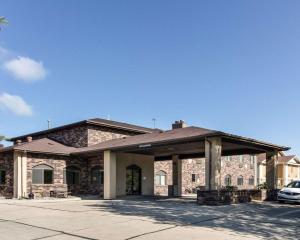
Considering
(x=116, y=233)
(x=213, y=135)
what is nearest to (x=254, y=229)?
(x=116, y=233)

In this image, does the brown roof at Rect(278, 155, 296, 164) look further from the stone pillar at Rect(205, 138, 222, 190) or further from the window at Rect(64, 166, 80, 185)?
the stone pillar at Rect(205, 138, 222, 190)

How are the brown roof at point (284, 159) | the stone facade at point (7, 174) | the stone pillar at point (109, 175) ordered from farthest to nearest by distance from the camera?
the brown roof at point (284, 159)
the stone facade at point (7, 174)
the stone pillar at point (109, 175)

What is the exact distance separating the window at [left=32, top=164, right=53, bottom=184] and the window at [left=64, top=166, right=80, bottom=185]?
4.42 feet

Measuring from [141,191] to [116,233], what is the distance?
66.2ft

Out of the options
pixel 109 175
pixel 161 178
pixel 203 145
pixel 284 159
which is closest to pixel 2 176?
pixel 109 175

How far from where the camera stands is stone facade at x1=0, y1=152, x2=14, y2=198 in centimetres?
2700

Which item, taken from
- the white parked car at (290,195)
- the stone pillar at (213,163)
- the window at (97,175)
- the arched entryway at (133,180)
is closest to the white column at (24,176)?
the window at (97,175)

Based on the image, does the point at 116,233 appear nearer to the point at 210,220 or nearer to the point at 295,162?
the point at 210,220

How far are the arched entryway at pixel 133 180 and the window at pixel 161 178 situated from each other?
15.8ft

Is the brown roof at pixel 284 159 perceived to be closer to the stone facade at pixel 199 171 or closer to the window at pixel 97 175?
the stone facade at pixel 199 171

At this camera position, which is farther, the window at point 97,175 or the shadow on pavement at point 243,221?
the window at point 97,175

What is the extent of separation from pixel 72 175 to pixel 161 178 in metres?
9.88

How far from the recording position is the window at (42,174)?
87.9 feet

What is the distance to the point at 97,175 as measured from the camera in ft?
95.4
